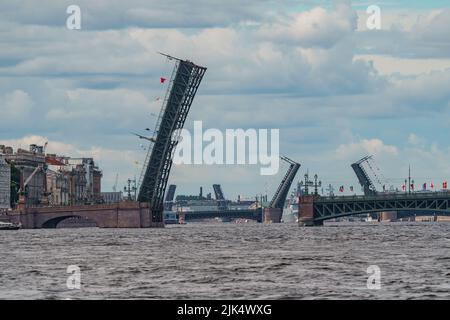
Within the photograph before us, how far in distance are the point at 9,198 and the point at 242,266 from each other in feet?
472

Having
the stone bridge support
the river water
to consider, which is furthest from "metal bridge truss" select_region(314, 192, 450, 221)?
the river water

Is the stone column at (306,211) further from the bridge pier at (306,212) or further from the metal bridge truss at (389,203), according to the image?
the metal bridge truss at (389,203)

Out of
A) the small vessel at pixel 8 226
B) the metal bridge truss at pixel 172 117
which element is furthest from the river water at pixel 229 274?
the small vessel at pixel 8 226

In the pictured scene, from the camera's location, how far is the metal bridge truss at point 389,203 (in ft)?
458

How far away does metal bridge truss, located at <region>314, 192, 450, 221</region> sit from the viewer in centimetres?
13975

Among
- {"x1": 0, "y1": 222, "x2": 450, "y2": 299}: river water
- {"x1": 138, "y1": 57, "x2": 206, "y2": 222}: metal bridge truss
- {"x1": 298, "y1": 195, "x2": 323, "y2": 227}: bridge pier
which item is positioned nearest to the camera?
{"x1": 0, "y1": 222, "x2": 450, "y2": 299}: river water

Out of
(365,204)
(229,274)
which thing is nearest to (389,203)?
(365,204)

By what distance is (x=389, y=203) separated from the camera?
472 feet

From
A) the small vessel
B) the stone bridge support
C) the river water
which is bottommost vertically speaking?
the river water

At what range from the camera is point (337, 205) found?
5861 inches

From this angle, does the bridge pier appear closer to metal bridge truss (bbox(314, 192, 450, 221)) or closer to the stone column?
the stone column

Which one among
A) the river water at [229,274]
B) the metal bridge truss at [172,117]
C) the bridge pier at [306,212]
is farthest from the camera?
the bridge pier at [306,212]
